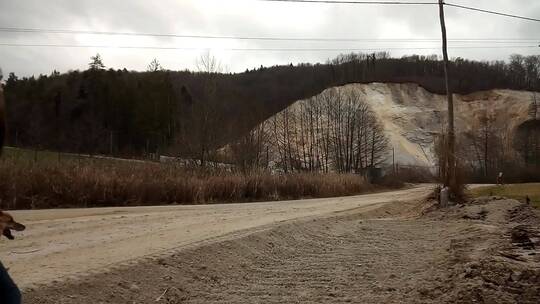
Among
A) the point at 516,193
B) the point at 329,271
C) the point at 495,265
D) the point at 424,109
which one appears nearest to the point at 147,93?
the point at 424,109

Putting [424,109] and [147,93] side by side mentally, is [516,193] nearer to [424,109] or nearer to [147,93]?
[424,109]

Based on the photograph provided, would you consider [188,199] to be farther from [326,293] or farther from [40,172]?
[326,293]

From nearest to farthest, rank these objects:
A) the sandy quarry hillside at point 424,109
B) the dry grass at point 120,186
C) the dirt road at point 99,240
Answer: the dirt road at point 99,240, the dry grass at point 120,186, the sandy quarry hillside at point 424,109

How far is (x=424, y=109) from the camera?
10119cm

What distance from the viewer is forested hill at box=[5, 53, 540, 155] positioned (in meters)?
88.7

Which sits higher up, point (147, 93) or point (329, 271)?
point (147, 93)

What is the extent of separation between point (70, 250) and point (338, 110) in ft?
254

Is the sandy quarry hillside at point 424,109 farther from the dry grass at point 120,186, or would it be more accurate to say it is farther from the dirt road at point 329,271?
the dirt road at point 329,271

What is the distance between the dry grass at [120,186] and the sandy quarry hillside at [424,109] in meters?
63.3

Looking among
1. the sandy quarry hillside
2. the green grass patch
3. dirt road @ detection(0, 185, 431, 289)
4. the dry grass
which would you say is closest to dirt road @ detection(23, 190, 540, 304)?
dirt road @ detection(0, 185, 431, 289)

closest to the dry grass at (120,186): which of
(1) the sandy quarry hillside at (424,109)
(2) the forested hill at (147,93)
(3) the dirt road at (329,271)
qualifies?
(3) the dirt road at (329,271)

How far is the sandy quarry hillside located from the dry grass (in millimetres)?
63342

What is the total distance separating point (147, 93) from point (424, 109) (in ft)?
156

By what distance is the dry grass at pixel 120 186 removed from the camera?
21156 mm
